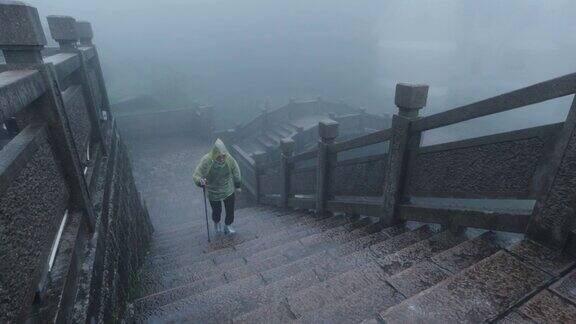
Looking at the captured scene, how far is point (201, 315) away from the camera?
9.89 ft

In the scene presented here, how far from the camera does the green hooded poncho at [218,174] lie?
5398 mm

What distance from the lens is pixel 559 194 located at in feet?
8.15

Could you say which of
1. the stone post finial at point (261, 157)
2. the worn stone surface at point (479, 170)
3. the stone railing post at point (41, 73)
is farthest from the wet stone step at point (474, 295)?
the stone post finial at point (261, 157)

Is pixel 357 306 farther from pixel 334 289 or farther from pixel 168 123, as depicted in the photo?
pixel 168 123

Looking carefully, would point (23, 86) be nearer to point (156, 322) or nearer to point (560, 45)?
point (156, 322)

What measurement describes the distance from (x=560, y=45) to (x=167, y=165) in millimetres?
60848

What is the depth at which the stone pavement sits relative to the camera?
7.11 feet

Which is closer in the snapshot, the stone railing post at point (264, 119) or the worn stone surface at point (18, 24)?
the worn stone surface at point (18, 24)

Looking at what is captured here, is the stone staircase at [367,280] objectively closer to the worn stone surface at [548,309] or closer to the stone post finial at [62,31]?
the worn stone surface at [548,309]

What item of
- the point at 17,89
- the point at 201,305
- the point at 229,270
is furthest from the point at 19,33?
the point at 229,270

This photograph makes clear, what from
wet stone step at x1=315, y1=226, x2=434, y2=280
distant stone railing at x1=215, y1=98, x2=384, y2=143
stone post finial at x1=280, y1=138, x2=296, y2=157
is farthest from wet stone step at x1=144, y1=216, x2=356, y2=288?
distant stone railing at x1=215, y1=98, x2=384, y2=143

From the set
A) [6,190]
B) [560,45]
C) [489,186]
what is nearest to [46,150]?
[6,190]

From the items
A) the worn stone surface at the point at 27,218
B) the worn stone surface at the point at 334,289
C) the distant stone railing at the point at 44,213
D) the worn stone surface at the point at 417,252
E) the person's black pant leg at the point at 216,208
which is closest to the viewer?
the worn stone surface at the point at 27,218

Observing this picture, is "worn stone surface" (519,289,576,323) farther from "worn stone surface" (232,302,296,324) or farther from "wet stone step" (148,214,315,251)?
"wet stone step" (148,214,315,251)
